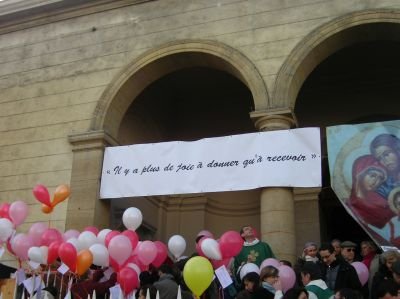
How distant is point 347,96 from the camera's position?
1431cm

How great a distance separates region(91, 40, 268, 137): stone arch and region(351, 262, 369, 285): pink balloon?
4.53 m

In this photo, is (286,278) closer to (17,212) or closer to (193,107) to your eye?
(17,212)

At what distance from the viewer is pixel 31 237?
933cm

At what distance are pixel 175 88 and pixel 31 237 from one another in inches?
287

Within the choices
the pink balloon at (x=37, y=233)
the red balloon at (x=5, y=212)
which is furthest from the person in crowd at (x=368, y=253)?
the red balloon at (x=5, y=212)

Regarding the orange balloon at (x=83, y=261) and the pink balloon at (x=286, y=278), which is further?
the orange balloon at (x=83, y=261)

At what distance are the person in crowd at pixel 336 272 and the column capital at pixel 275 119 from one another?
2.93m

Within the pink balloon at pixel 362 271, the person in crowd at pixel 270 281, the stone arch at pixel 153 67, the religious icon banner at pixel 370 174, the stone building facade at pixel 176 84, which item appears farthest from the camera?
the stone arch at pixel 153 67

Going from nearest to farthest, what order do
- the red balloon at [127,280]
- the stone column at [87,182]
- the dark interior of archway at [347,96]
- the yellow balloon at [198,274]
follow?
the yellow balloon at [198,274]
the red balloon at [127,280]
the stone column at [87,182]
the dark interior of archway at [347,96]

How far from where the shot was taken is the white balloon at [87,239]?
28.6ft

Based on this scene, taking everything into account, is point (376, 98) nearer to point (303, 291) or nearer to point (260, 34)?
point (260, 34)

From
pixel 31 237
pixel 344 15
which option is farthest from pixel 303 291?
pixel 344 15

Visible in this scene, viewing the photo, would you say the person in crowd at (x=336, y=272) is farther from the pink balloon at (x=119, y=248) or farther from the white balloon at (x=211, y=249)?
the pink balloon at (x=119, y=248)

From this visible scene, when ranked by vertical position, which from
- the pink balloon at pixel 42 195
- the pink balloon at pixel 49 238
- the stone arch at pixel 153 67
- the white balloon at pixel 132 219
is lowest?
the pink balloon at pixel 49 238
